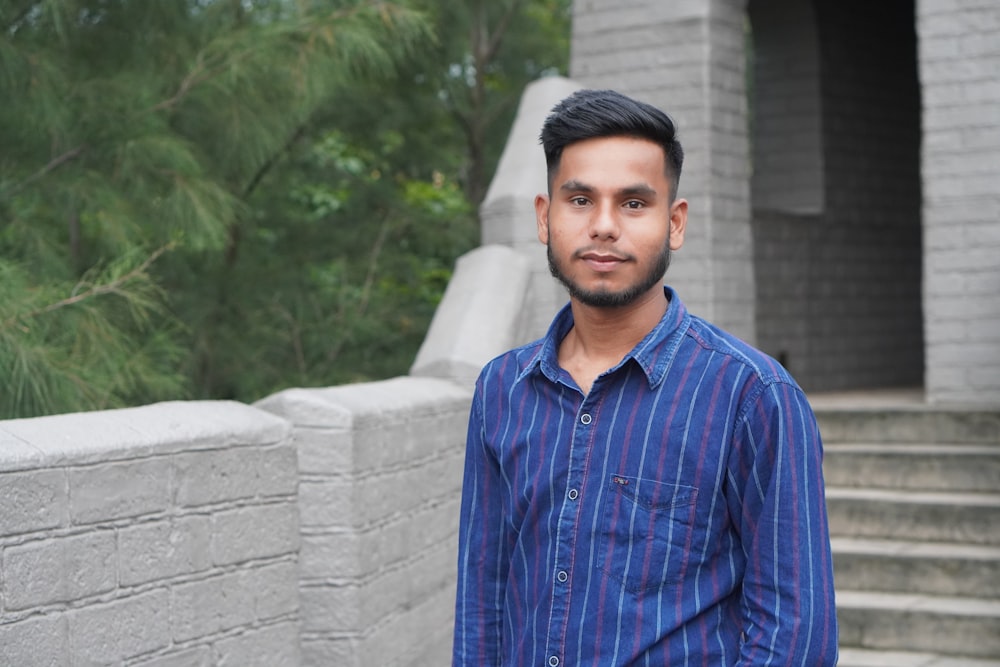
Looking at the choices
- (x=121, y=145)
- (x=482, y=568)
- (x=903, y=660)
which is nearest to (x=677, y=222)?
(x=482, y=568)

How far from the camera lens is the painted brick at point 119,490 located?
3.18 m

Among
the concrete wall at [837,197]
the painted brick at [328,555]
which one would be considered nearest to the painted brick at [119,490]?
the painted brick at [328,555]

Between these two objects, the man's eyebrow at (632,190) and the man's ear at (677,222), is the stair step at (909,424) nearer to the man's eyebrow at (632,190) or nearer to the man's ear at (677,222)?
the man's ear at (677,222)

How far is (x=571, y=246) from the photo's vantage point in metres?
1.91

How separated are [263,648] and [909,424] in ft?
10.9

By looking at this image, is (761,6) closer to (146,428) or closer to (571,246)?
(146,428)

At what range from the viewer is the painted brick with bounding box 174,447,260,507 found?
353cm

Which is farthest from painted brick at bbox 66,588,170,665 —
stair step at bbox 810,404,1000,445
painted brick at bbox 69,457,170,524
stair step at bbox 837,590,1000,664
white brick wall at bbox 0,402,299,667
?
stair step at bbox 810,404,1000,445

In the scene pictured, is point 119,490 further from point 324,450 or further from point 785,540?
point 785,540

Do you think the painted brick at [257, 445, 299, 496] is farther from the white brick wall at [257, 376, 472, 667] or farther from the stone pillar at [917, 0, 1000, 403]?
A: the stone pillar at [917, 0, 1000, 403]

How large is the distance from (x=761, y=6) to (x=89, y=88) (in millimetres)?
4617

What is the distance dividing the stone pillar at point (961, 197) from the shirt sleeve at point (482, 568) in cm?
468

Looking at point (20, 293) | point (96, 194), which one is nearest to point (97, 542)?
point (20, 293)

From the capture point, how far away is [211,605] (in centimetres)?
363
